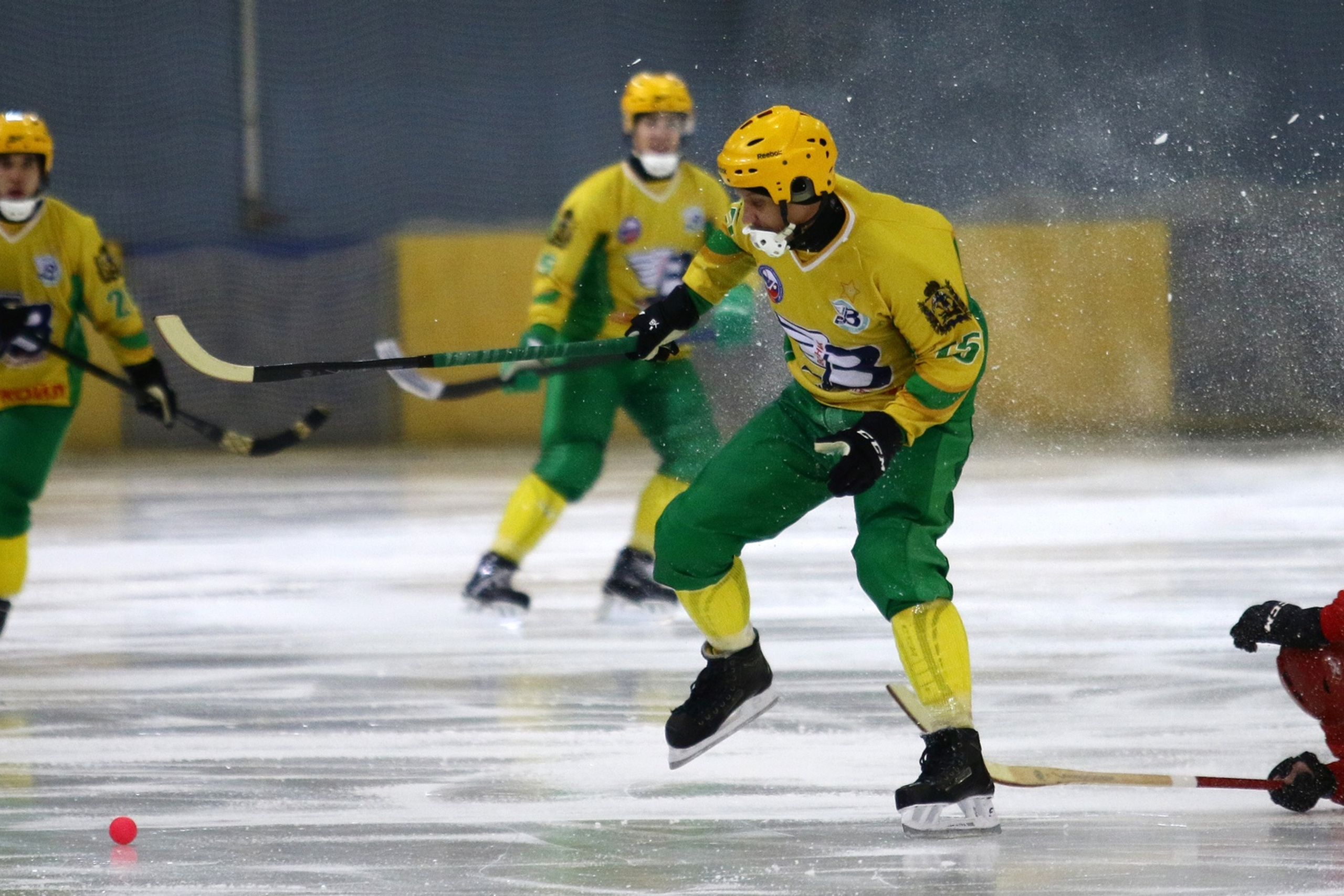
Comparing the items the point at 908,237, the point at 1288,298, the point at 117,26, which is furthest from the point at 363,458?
the point at 908,237

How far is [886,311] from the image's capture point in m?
2.82

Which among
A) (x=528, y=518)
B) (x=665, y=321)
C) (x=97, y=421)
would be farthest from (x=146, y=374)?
(x=97, y=421)

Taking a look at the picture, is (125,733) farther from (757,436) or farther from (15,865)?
(757,436)

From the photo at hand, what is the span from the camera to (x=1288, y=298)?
902 cm

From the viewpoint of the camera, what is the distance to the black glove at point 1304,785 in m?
2.81

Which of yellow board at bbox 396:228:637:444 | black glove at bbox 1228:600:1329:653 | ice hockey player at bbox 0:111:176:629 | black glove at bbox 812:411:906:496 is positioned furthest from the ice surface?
yellow board at bbox 396:228:637:444

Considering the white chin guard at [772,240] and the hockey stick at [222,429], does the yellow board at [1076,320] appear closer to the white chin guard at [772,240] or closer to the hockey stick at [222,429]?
the hockey stick at [222,429]

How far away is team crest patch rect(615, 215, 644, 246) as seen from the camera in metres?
4.95

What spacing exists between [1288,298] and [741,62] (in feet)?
9.98

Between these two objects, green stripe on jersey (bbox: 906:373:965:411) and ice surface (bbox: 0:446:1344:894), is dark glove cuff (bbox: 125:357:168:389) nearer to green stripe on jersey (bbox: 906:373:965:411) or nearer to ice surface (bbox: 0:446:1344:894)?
ice surface (bbox: 0:446:1344:894)

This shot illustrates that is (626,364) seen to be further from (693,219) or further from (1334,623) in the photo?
(1334,623)

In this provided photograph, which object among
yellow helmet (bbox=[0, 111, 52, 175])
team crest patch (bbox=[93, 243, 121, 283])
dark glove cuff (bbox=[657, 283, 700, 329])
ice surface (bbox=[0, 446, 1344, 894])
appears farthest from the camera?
team crest patch (bbox=[93, 243, 121, 283])

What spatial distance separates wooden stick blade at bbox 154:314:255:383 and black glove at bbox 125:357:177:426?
4.67 ft

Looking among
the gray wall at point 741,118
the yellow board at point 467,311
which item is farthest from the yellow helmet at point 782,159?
the yellow board at point 467,311
